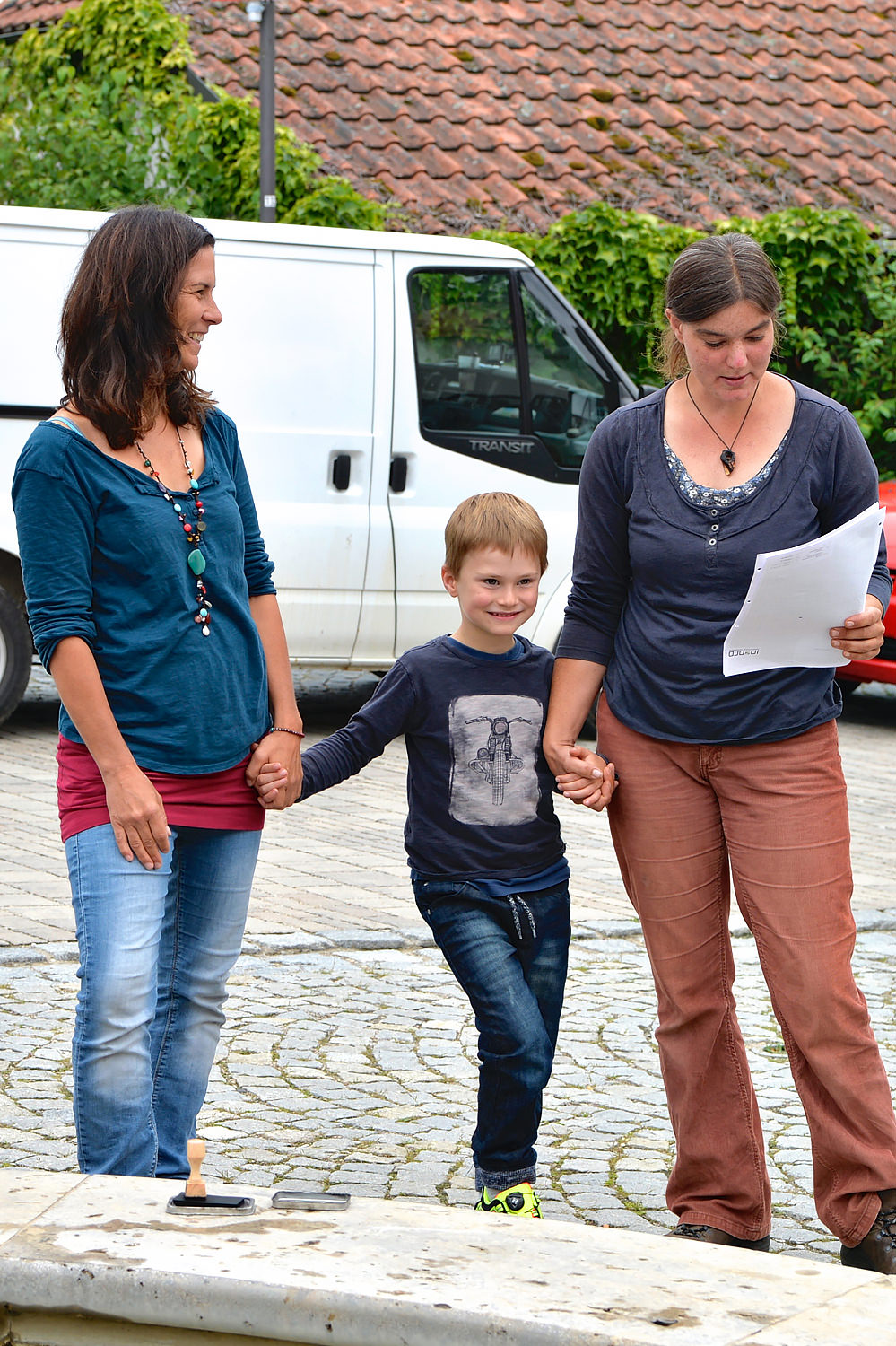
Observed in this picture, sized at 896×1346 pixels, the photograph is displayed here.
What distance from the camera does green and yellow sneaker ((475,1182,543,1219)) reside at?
3.52 m

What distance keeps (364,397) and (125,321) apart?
6.38m

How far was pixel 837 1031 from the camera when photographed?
331 cm

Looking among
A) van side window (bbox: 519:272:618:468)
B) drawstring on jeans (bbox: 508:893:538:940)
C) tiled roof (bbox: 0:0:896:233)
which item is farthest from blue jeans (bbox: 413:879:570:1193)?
tiled roof (bbox: 0:0:896:233)

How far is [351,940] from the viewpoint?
5906mm

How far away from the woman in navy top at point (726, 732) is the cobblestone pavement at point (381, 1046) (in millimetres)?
391

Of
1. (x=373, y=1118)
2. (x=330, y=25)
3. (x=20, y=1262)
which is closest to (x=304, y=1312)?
(x=20, y=1262)

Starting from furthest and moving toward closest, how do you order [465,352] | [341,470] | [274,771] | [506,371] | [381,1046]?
[506,371]
[465,352]
[341,470]
[381,1046]
[274,771]

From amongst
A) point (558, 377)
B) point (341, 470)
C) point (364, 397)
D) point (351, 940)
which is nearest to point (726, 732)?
point (351, 940)

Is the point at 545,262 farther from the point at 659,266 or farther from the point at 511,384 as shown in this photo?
the point at 511,384

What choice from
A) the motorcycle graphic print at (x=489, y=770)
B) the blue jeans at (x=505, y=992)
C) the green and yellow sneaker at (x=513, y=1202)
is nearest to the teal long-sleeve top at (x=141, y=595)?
the motorcycle graphic print at (x=489, y=770)

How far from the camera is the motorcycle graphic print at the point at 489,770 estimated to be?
11.7ft

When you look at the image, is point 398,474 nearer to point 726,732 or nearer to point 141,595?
point 726,732

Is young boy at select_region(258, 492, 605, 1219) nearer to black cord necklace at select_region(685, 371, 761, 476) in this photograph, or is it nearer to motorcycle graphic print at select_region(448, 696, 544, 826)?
motorcycle graphic print at select_region(448, 696, 544, 826)

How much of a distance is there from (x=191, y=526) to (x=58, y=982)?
2516 millimetres
